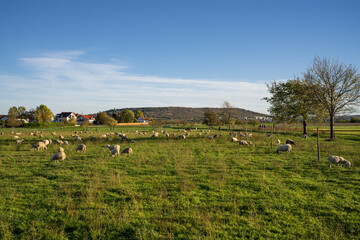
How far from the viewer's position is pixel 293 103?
33.8 meters

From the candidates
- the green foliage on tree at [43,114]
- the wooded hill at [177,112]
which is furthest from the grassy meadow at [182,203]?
the wooded hill at [177,112]

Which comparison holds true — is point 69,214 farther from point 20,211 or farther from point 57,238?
point 20,211

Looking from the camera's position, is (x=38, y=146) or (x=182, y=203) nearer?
(x=182, y=203)

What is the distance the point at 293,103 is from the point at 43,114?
99528mm

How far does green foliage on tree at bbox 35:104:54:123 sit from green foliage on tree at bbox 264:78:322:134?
307 ft

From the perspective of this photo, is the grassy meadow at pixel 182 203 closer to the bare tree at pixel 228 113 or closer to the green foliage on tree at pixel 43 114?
the bare tree at pixel 228 113

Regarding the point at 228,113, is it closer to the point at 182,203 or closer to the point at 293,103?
the point at 293,103

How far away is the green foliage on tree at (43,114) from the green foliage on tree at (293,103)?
93.4m

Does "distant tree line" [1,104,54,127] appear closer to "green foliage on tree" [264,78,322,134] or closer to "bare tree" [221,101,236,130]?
"bare tree" [221,101,236,130]

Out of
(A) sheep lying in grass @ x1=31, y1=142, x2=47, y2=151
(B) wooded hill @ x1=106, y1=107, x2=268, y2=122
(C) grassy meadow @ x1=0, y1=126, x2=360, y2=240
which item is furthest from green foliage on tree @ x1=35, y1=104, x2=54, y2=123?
(C) grassy meadow @ x1=0, y1=126, x2=360, y2=240

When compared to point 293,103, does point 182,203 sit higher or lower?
lower

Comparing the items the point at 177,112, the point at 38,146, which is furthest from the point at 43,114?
the point at 177,112

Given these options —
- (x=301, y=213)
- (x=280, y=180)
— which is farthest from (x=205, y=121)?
(x=301, y=213)

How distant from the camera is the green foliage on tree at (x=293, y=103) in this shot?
3149 cm
